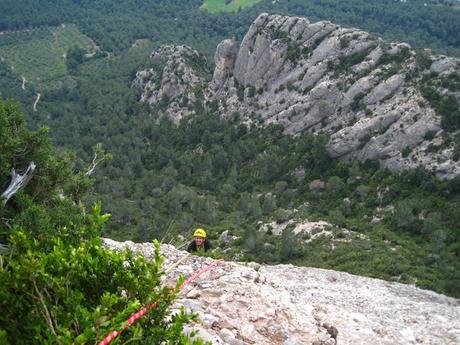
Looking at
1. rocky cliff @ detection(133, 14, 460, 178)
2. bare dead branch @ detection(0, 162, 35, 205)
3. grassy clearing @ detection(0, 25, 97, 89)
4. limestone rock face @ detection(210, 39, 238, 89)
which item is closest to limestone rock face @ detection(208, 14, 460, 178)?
rocky cliff @ detection(133, 14, 460, 178)

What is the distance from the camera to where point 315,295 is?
22.9m

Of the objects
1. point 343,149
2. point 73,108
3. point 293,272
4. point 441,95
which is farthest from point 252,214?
point 73,108

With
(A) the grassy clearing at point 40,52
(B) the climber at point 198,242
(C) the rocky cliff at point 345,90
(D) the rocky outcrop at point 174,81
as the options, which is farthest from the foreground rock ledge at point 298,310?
(A) the grassy clearing at point 40,52

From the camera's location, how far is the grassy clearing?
15575 cm

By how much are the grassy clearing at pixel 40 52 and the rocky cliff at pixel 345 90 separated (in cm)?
7970

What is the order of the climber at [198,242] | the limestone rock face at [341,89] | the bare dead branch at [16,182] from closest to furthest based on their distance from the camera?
the bare dead branch at [16,182] < the climber at [198,242] < the limestone rock face at [341,89]

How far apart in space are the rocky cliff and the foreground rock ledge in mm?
36970

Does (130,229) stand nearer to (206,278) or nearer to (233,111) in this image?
(233,111)

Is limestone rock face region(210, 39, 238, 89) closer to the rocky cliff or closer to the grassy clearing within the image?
the rocky cliff

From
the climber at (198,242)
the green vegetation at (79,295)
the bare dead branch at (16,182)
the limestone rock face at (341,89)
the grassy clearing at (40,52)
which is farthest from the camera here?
the grassy clearing at (40,52)

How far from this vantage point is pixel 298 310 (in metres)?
17.2

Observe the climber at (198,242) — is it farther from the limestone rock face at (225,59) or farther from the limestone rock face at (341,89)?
the limestone rock face at (225,59)

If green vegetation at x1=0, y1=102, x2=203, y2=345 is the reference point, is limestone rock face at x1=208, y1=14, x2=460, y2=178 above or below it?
below

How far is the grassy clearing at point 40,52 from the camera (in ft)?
511
